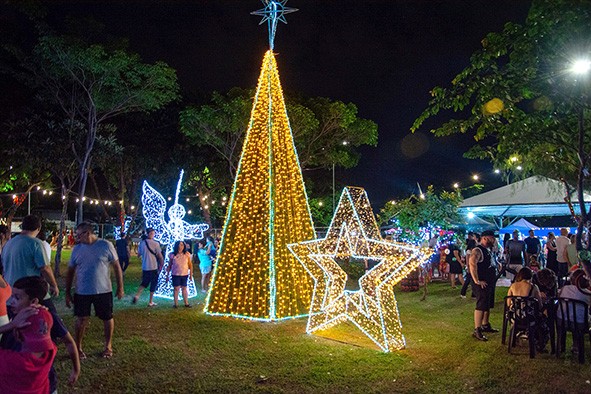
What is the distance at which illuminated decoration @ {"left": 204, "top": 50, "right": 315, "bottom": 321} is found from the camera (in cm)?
909

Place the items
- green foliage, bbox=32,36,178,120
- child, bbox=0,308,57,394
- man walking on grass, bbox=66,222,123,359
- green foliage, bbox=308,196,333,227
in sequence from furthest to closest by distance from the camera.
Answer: green foliage, bbox=308,196,333,227 → green foliage, bbox=32,36,178,120 → man walking on grass, bbox=66,222,123,359 → child, bbox=0,308,57,394

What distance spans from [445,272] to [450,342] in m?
9.28

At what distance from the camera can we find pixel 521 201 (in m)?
17.8

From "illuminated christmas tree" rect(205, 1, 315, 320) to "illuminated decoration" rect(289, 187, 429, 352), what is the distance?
986 millimetres

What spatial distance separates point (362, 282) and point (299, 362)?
163 centimetres

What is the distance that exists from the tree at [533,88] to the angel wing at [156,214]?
23.9 feet

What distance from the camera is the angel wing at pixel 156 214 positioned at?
40.2 ft

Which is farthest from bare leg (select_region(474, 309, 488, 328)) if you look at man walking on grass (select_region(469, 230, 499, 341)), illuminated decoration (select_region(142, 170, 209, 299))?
illuminated decoration (select_region(142, 170, 209, 299))

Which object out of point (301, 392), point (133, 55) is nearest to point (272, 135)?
point (301, 392)

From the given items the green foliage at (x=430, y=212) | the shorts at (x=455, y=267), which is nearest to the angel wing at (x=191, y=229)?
the shorts at (x=455, y=267)

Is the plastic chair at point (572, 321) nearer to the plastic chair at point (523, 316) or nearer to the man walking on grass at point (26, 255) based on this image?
the plastic chair at point (523, 316)

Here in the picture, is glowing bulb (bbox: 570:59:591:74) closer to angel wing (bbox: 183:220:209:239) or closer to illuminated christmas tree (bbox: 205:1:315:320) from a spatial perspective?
illuminated christmas tree (bbox: 205:1:315:320)

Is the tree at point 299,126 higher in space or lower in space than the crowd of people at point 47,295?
higher

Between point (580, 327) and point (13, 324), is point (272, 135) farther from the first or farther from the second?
point (13, 324)
